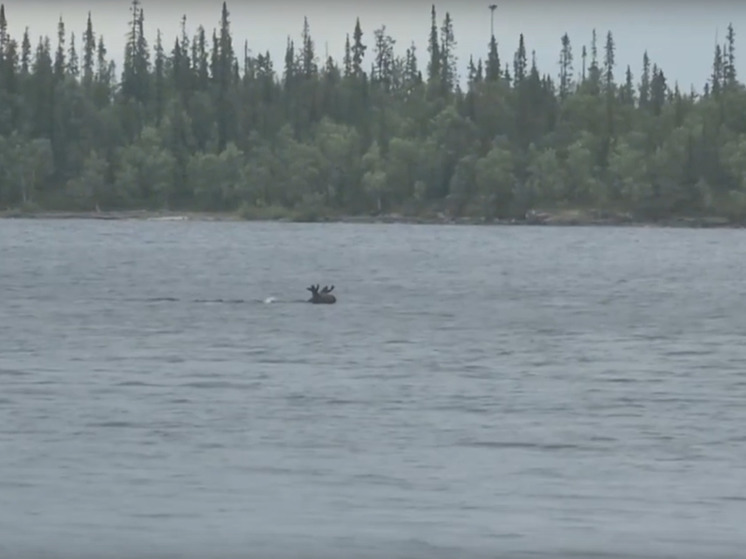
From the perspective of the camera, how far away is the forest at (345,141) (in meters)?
159

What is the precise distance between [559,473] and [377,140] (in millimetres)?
153751

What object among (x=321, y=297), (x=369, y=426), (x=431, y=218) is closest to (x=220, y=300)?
(x=321, y=297)

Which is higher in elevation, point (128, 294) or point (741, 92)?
point (741, 92)

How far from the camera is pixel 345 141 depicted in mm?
168500

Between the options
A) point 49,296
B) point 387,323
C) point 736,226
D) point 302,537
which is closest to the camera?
point 302,537

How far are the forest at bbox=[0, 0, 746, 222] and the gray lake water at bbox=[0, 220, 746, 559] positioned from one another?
329 ft

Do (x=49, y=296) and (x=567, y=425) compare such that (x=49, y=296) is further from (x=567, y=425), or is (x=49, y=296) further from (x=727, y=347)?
(x=567, y=425)

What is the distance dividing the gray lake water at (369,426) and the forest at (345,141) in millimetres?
100249

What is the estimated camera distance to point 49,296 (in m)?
56.2

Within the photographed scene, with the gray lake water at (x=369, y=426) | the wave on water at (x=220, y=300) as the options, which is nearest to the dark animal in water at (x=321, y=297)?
the gray lake water at (x=369, y=426)

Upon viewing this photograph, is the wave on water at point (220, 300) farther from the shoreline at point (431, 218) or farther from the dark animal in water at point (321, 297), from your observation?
the shoreline at point (431, 218)

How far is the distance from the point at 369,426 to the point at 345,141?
145 meters

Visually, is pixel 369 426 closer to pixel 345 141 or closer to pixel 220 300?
pixel 220 300

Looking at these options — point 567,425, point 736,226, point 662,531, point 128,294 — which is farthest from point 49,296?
point 736,226
